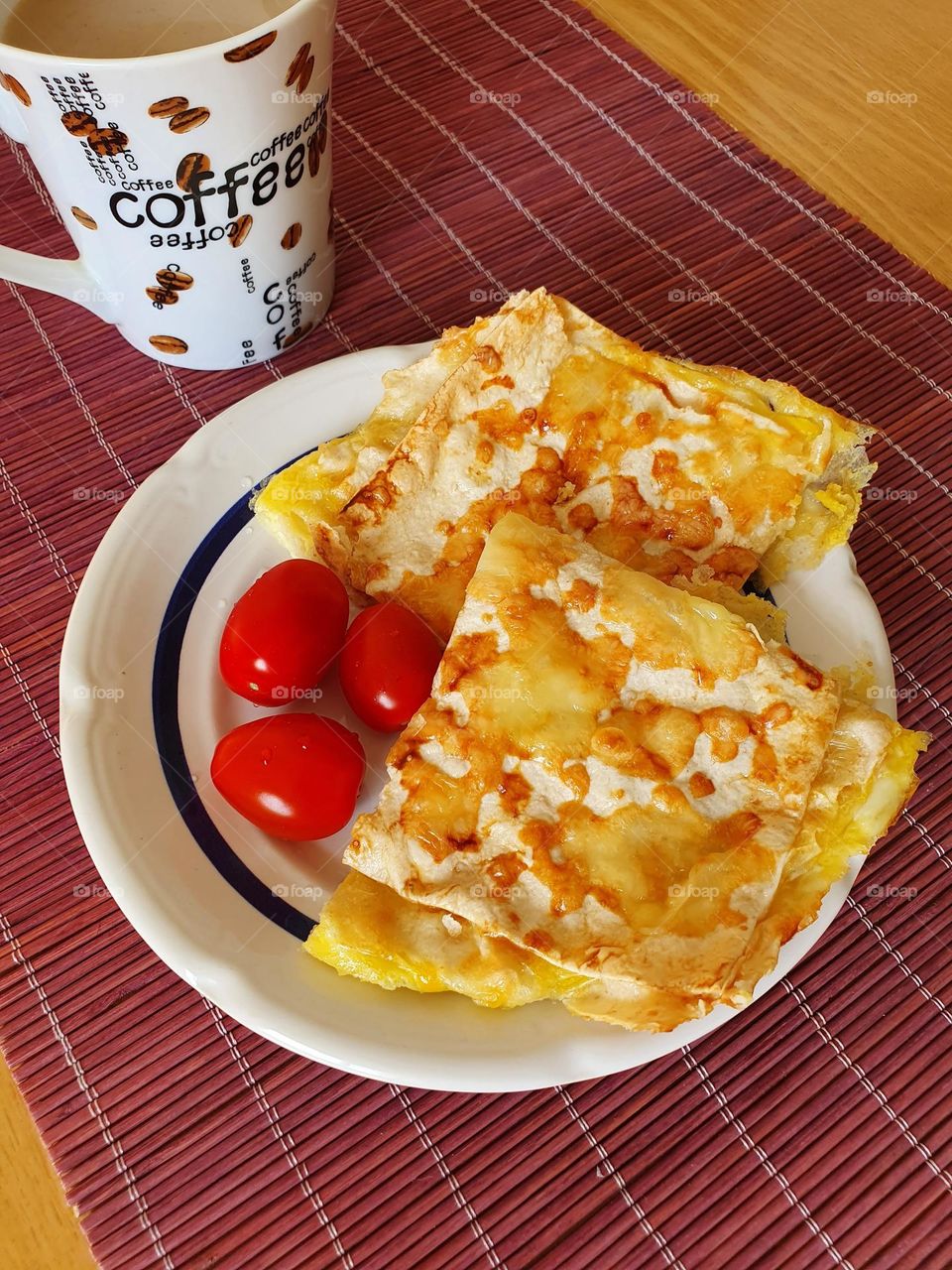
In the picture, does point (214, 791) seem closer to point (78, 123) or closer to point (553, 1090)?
point (553, 1090)

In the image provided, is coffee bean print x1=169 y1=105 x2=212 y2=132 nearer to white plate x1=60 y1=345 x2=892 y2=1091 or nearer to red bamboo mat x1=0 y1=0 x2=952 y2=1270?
white plate x1=60 y1=345 x2=892 y2=1091

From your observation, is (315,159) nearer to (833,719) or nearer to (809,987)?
(833,719)

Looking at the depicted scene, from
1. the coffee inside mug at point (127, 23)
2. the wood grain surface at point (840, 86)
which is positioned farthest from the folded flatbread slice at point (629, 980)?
the wood grain surface at point (840, 86)

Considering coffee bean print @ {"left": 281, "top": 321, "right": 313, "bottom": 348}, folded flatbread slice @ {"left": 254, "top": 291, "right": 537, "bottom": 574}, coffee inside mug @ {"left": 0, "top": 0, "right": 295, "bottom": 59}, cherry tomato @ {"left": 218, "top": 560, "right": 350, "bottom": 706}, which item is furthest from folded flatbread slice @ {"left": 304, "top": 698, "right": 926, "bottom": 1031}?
coffee inside mug @ {"left": 0, "top": 0, "right": 295, "bottom": 59}

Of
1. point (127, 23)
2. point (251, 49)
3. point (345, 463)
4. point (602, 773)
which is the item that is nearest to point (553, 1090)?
point (602, 773)

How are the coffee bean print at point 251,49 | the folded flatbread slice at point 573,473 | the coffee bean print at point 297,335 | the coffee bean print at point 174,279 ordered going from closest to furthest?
the coffee bean print at point 251,49 → the folded flatbread slice at point 573,473 → the coffee bean print at point 174,279 → the coffee bean print at point 297,335

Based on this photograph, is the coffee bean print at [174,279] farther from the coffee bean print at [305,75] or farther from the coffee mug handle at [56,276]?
the coffee bean print at [305,75]

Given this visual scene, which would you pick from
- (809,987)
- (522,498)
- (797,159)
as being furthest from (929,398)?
(809,987)
